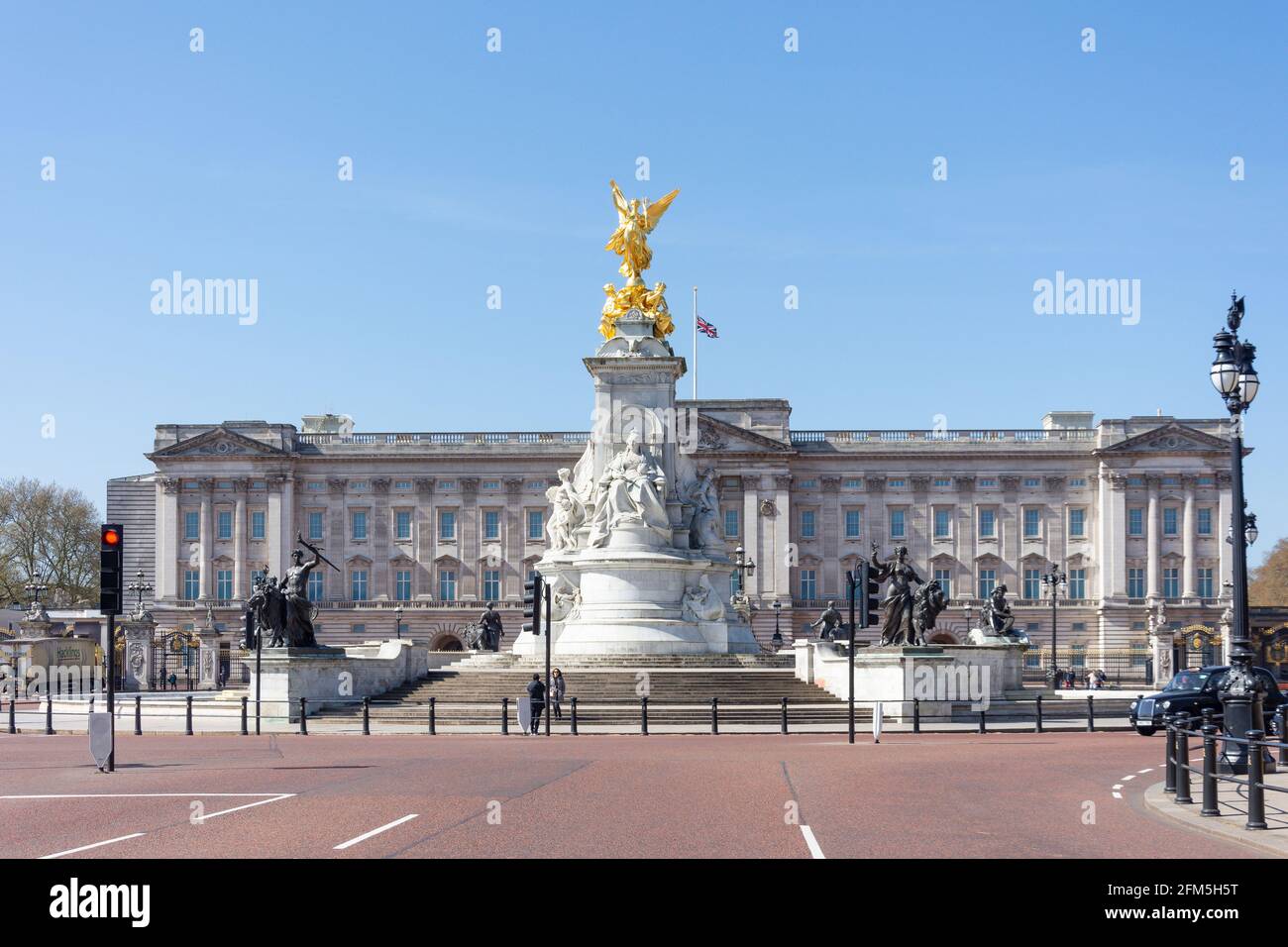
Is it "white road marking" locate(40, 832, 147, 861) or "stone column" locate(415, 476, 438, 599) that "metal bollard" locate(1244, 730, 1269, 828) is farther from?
"stone column" locate(415, 476, 438, 599)

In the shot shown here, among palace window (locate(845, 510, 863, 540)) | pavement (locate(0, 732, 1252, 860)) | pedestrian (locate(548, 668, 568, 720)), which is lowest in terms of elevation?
pedestrian (locate(548, 668, 568, 720))

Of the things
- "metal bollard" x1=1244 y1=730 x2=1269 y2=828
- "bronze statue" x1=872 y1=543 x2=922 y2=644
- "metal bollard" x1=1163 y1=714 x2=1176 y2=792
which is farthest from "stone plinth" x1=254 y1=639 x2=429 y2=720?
"metal bollard" x1=1244 y1=730 x2=1269 y2=828

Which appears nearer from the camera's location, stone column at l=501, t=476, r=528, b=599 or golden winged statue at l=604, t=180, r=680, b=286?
golden winged statue at l=604, t=180, r=680, b=286

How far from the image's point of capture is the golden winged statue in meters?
55.6

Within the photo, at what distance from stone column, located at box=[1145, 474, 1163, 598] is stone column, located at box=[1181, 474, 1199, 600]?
1545mm

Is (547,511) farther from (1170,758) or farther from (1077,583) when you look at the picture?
(1170,758)

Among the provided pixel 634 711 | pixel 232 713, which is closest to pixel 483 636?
pixel 232 713

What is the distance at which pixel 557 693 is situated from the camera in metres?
40.1

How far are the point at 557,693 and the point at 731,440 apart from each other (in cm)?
7153

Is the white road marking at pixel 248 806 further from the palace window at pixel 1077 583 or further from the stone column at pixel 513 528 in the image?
the palace window at pixel 1077 583

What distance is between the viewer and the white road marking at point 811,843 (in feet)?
47.1

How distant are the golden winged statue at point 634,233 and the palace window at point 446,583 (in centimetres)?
5899
